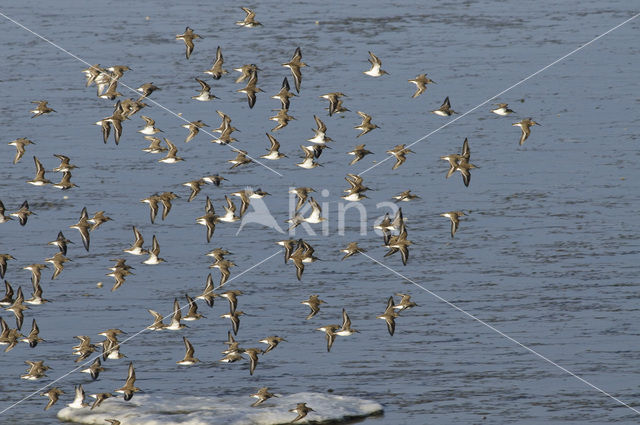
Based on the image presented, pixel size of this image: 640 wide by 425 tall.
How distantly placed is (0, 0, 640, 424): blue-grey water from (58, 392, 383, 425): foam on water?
329 mm

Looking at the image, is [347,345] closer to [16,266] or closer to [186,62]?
[16,266]

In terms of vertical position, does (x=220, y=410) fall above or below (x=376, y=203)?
below

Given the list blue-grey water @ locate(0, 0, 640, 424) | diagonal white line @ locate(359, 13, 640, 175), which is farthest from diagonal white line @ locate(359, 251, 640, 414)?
diagonal white line @ locate(359, 13, 640, 175)

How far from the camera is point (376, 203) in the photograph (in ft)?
125

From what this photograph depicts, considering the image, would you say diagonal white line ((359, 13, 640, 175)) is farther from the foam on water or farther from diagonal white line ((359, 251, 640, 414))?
the foam on water

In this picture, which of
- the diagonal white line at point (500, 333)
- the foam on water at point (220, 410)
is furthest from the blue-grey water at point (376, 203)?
the foam on water at point (220, 410)

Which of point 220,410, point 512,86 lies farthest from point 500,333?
point 512,86

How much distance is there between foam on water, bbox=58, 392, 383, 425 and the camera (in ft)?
92.8

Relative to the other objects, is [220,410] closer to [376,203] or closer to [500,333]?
[500,333]

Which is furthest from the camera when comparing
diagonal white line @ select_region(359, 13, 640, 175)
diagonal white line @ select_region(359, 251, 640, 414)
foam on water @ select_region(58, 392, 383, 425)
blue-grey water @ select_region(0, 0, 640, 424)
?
diagonal white line @ select_region(359, 13, 640, 175)

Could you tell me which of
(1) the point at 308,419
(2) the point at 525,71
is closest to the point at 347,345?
(1) the point at 308,419

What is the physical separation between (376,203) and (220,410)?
10.7m

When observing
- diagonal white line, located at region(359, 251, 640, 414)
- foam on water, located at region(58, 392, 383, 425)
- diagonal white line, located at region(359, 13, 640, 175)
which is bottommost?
foam on water, located at region(58, 392, 383, 425)

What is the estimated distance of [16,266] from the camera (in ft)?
115
